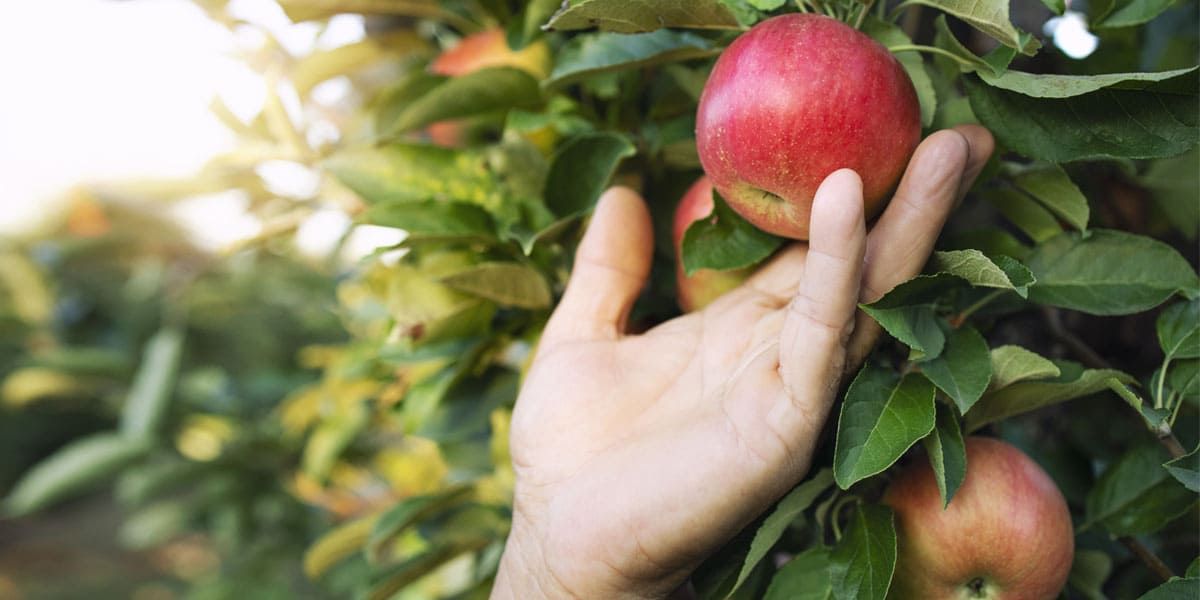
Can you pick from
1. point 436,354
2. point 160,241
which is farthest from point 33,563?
point 436,354

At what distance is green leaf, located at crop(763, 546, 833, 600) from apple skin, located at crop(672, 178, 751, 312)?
0.70ft

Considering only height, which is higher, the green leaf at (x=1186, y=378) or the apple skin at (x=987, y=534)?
the green leaf at (x=1186, y=378)

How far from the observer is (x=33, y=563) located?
12.1 ft

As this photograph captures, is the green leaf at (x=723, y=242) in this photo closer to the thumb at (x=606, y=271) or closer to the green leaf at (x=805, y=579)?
the thumb at (x=606, y=271)

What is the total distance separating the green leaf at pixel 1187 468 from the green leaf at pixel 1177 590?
0.18 ft

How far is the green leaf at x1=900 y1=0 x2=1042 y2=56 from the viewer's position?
45 cm

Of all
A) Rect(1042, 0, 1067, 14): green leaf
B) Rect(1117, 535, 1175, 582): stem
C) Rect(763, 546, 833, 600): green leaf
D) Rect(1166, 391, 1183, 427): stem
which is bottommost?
Rect(1117, 535, 1175, 582): stem

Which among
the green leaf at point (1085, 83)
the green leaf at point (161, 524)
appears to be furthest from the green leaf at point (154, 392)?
the green leaf at point (1085, 83)

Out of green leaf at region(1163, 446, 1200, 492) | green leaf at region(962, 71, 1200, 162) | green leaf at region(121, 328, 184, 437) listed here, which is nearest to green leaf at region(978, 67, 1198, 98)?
green leaf at region(962, 71, 1200, 162)

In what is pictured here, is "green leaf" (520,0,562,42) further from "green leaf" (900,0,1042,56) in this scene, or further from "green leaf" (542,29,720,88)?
"green leaf" (900,0,1042,56)

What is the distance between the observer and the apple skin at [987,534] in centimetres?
51

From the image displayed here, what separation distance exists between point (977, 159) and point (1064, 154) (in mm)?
51

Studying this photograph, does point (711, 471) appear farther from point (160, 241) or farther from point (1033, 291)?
point (160, 241)

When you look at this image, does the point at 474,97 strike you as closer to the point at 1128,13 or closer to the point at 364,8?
the point at 364,8
